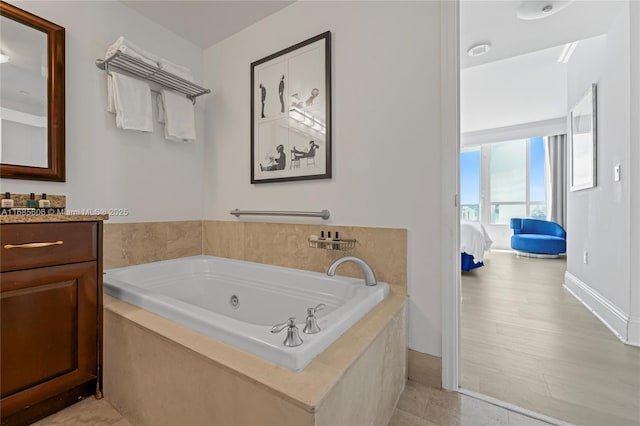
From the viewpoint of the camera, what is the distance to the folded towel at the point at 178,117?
6.82 feet

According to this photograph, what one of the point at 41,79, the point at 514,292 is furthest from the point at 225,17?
the point at 514,292

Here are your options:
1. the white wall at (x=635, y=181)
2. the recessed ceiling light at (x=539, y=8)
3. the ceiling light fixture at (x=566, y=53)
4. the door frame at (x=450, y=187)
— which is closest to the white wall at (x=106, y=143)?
the door frame at (x=450, y=187)

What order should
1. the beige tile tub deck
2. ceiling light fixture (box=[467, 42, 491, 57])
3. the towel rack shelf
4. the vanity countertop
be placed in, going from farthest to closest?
ceiling light fixture (box=[467, 42, 491, 57]) → the towel rack shelf → the vanity countertop → the beige tile tub deck

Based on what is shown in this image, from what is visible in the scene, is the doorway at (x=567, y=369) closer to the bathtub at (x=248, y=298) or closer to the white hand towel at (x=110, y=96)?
the bathtub at (x=248, y=298)

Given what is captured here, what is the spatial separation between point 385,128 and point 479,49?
1.54 metres

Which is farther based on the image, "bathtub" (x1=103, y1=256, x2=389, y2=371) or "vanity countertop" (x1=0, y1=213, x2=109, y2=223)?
"vanity countertop" (x1=0, y1=213, x2=109, y2=223)

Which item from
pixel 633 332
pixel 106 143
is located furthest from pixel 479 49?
pixel 106 143

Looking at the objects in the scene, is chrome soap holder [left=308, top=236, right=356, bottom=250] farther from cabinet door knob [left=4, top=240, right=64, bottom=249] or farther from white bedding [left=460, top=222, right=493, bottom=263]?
white bedding [left=460, top=222, right=493, bottom=263]

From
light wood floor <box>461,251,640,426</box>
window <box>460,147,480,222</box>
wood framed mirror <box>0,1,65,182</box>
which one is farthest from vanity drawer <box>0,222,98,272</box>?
window <box>460,147,480,222</box>

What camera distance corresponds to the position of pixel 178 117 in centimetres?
213

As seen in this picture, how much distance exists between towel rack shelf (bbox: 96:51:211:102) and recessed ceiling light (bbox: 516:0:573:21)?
231 cm

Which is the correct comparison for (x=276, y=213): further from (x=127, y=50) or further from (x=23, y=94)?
(x=23, y=94)

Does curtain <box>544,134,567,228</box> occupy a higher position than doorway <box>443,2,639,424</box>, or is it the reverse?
curtain <box>544,134,567,228</box>

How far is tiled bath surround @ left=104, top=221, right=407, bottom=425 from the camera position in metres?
0.76
